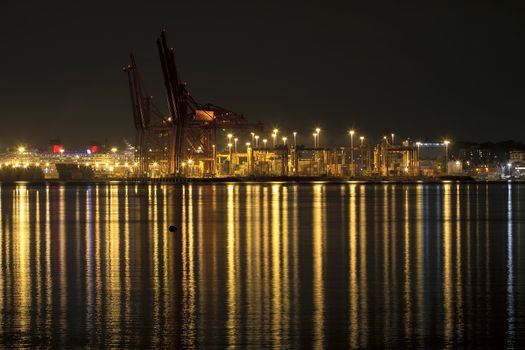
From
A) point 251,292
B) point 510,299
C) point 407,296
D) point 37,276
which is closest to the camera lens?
point 510,299

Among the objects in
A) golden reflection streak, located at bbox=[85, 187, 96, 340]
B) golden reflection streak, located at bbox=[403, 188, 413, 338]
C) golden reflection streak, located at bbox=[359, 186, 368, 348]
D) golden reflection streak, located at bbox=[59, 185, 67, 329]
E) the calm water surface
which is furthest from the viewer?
golden reflection streak, located at bbox=[59, 185, 67, 329]

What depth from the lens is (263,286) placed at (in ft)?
50.2

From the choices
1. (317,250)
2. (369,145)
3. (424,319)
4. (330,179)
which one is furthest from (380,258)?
(369,145)

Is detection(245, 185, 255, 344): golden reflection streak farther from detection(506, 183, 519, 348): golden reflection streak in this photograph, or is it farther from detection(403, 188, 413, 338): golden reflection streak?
detection(506, 183, 519, 348): golden reflection streak

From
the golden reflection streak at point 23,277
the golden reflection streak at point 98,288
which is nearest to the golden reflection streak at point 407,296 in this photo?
the golden reflection streak at point 98,288

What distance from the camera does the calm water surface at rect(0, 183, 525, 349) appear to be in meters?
11.2

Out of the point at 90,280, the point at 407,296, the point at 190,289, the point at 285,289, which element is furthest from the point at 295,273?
the point at 90,280

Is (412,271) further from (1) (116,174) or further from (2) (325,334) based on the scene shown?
(1) (116,174)

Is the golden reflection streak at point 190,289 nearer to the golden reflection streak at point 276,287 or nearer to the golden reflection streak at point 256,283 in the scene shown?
the golden reflection streak at point 256,283

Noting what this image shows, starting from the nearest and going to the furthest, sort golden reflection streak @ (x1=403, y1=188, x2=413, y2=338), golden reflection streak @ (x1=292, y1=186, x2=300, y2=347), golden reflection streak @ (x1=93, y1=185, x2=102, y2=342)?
golden reflection streak @ (x1=403, y1=188, x2=413, y2=338)
golden reflection streak @ (x1=93, y1=185, x2=102, y2=342)
golden reflection streak @ (x1=292, y1=186, x2=300, y2=347)

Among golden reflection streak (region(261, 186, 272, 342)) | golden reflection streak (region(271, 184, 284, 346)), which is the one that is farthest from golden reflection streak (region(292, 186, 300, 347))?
golden reflection streak (region(261, 186, 272, 342))

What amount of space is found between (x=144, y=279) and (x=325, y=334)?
587 cm

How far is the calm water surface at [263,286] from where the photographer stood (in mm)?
11242

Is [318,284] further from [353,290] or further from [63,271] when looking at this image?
[63,271]
